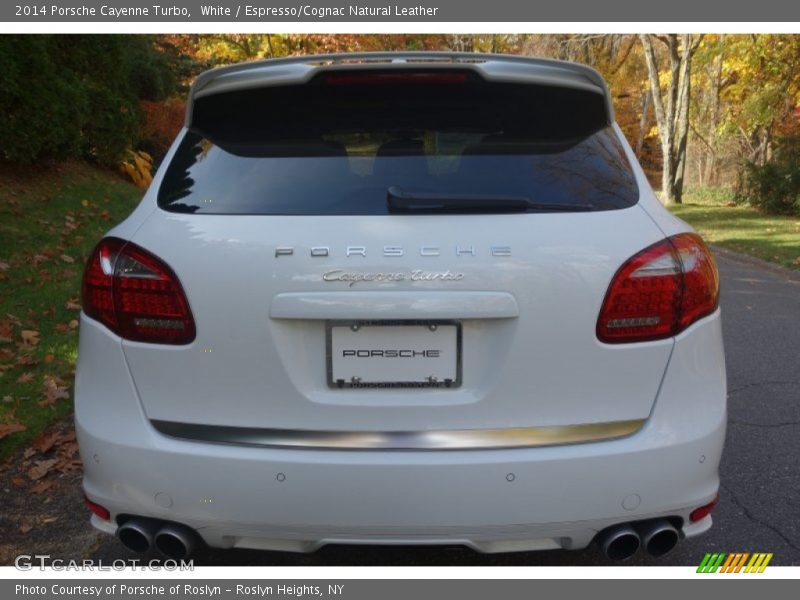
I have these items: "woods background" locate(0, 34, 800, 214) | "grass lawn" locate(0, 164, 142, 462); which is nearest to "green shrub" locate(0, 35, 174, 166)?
"woods background" locate(0, 34, 800, 214)

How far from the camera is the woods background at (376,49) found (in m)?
10.7

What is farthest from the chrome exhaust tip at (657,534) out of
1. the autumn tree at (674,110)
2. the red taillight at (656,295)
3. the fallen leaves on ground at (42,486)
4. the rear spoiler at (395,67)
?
the autumn tree at (674,110)

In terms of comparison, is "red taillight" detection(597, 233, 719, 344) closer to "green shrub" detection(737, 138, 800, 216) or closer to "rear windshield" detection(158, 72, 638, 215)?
"rear windshield" detection(158, 72, 638, 215)

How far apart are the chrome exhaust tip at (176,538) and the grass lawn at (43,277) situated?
2.21 meters

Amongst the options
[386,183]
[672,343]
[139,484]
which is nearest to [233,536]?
[139,484]

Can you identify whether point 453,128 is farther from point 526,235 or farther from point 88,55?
point 88,55

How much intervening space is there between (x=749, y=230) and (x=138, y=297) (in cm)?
1653

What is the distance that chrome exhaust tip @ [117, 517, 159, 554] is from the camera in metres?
2.39

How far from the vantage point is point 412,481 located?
2.19 meters

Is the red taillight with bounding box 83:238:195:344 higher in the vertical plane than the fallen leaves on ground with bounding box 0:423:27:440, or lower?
higher

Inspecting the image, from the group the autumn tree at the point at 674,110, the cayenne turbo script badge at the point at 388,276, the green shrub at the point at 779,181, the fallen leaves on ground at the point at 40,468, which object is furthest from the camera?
the autumn tree at the point at 674,110

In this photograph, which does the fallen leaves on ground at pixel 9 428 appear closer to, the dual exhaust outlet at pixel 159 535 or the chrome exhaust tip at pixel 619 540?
the dual exhaust outlet at pixel 159 535

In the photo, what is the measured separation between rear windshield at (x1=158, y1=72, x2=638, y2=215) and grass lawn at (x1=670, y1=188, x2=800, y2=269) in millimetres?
9911

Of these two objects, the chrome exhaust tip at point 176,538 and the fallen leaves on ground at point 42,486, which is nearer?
the chrome exhaust tip at point 176,538
